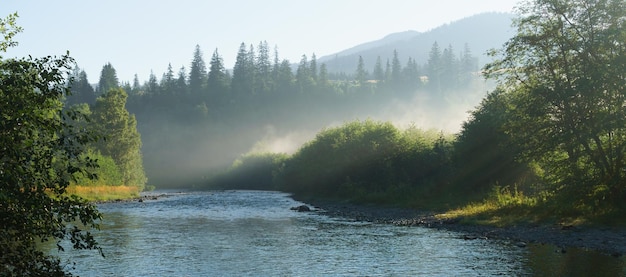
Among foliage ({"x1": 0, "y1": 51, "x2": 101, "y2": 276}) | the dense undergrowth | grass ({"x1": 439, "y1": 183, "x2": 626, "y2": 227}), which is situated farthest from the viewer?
the dense undergrowth

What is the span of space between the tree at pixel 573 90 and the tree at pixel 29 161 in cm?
3401

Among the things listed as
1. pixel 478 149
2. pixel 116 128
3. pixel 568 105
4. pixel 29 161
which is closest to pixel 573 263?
pixel 568 105

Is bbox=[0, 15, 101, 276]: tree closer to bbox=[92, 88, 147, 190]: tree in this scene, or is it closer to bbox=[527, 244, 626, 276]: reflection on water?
bbox=[527, 244, 626, 276]: reflection on water

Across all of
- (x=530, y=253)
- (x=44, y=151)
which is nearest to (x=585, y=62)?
(x=530, y=253)

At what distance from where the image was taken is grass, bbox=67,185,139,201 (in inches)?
3193

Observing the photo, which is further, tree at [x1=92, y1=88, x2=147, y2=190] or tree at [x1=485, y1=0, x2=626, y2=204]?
tree at [x1=92, y1=88, x2=147, y2=190]

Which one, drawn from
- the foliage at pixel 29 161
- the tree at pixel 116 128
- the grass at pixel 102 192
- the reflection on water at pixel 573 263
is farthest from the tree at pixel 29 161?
the tree at pixel 116 128

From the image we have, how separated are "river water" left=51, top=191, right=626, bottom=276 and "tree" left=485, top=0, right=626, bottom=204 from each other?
955 centimetres

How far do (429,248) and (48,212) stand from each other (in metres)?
25.6

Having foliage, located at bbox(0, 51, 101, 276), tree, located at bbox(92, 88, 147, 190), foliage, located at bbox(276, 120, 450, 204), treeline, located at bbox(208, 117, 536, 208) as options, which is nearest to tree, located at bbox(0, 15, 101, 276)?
foliage, located at bbox(0, 51, 101, 276)

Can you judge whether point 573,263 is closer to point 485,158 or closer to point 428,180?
point 485,158

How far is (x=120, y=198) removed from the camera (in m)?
93.0

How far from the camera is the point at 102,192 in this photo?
89.8 m

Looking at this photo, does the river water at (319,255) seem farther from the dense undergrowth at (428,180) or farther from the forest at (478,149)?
the dense undergrowth at (428,180)
